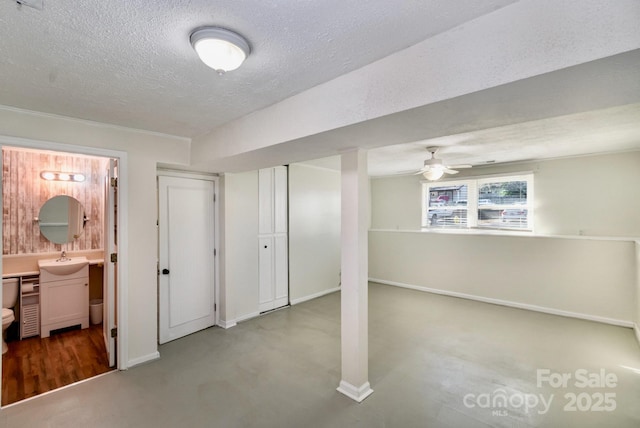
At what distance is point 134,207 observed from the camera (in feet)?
9.58

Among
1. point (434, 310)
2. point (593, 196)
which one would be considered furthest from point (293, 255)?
point (593, 196)

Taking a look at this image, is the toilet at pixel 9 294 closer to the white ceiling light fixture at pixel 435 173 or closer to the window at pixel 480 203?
the white ceiling light fixture at pixel 435 173

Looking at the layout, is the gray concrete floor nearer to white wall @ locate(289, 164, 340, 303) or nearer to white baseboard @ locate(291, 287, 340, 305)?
white baseboard @ locate(291, 287, 340, 305)

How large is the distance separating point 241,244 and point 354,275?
2.24 meters

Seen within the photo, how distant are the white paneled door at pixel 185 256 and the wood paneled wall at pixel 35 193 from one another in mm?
1026

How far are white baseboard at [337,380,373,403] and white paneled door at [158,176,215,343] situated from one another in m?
2.26

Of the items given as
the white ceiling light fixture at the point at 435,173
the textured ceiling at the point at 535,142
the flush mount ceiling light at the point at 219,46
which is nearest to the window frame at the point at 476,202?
the textured ceiling at the point at 535,142

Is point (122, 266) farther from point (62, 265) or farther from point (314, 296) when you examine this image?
point (314, 296)

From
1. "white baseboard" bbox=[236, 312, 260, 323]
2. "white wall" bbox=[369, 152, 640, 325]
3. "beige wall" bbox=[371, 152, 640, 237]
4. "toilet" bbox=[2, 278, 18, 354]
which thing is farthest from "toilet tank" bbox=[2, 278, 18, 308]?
"beige wall" bbox=[371, 152, 640, 237]

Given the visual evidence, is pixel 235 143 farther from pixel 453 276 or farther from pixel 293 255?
pixel 453 276

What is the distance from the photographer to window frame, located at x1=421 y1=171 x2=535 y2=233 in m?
4.74

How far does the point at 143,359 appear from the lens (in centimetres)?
299

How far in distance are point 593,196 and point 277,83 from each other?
16.4ft

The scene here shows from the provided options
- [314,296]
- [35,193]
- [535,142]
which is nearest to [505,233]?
[535,142]
